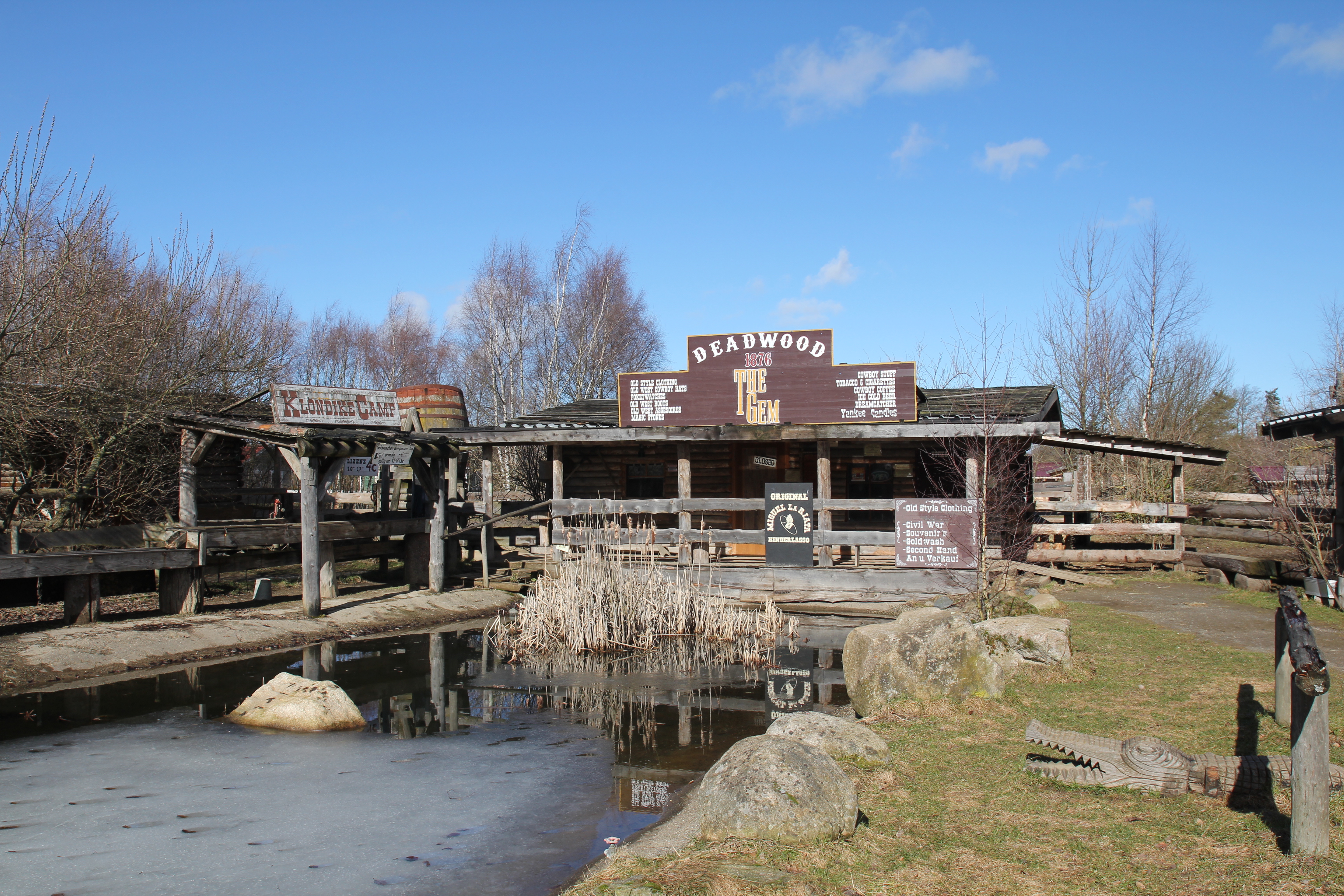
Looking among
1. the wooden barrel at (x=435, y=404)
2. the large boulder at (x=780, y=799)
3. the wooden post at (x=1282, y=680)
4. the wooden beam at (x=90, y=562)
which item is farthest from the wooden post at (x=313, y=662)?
the wooden barrel at (x=435, y=404)

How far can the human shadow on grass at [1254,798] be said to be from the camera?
464cm

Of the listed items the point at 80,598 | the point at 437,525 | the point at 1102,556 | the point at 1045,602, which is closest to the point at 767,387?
the point at 1045,602

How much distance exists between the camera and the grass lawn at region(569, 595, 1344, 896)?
13.8 ft

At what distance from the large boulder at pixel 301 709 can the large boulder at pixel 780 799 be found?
4513mm

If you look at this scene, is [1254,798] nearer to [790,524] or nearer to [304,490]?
[790,524]

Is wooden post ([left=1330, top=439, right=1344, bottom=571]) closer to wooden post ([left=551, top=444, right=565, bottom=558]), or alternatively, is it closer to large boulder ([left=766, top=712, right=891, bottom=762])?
large boulder ([left=766, top=712, right=891, bottom=762])

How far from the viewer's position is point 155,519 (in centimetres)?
1625

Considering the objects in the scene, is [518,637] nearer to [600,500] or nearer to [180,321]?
[600,500]

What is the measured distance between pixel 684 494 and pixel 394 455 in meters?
5.64

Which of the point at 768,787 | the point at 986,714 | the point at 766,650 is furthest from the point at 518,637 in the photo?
the point at 768,787

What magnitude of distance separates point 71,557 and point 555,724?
24.1 feet

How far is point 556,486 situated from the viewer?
1709 cm

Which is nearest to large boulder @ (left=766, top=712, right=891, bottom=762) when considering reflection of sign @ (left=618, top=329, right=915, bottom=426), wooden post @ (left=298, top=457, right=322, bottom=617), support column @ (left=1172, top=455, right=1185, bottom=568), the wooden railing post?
the wooden railing post

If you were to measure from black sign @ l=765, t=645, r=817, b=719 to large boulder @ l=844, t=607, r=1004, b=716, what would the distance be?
660mm
